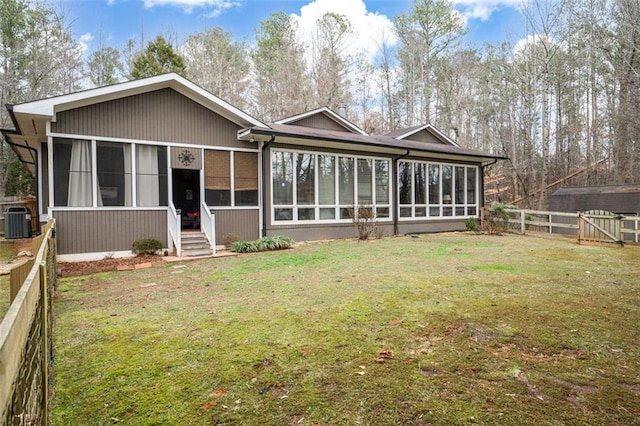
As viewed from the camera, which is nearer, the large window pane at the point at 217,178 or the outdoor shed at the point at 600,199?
the large window pane at the point at 217,178

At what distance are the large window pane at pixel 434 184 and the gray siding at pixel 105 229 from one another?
398 inches

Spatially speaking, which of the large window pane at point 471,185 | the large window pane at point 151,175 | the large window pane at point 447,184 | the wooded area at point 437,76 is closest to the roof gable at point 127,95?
the large window pane at point 151,175

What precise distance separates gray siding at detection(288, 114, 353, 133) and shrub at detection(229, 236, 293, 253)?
5.02 metres

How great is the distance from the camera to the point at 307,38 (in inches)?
993

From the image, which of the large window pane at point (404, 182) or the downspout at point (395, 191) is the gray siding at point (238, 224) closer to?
the downspout at point (395, 191)

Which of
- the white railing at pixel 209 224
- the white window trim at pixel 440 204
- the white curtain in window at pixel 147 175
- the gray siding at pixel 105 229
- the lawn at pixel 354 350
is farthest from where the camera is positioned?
the white window trim at pixel 440 204

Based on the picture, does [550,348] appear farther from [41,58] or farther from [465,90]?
[465,90]

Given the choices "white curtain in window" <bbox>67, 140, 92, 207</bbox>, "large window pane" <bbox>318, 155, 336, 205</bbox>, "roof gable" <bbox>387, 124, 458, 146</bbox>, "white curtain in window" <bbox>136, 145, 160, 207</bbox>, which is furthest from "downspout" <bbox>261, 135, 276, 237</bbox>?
"roof gable" <bbox>387, 124, 458, 146</bbox>

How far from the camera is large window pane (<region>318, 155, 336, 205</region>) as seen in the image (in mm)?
11859

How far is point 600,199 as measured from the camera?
44.9ft

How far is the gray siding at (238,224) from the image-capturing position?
33.0 feet

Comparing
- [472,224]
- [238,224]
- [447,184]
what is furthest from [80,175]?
[472,224]

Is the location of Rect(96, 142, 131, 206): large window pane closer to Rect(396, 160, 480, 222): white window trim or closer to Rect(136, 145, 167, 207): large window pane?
Rect(136, 145, 167, 207): large window pane

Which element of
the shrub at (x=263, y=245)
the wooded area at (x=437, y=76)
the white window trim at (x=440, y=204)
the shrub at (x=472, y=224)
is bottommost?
the shrub at (x=263, y=245)
